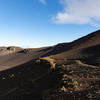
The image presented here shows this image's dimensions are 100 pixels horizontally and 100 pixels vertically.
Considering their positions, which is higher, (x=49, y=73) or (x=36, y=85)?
(x=49, y=73)

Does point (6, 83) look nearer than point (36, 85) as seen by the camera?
No

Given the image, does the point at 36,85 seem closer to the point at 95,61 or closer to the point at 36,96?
the point at 36,96

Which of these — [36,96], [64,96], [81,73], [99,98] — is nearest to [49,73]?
[36,96]

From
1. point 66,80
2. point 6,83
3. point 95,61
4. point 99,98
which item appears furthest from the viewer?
point 6,83

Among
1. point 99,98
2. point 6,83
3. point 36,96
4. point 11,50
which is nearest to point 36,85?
point 36,96

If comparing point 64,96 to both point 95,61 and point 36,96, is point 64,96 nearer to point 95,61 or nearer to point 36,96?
point 36,96

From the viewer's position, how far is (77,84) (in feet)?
37.2

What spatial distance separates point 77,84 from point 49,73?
22.6ft

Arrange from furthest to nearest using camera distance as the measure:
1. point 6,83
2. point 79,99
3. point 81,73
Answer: point 6,83 < point 81,73 < point 79,99

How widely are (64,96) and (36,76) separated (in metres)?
9.67

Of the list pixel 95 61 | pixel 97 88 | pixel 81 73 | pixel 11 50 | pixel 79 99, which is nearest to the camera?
pixel 79 99

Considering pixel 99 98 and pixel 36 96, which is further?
pixel 36 96

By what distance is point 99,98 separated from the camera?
8.31m

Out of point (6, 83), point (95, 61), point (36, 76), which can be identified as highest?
point (95, 61)
